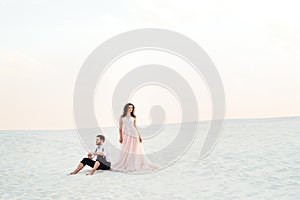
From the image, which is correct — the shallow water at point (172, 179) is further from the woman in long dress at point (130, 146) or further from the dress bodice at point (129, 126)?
the dress bodice at point (129, 126)

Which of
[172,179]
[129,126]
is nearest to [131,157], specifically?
[129,126]

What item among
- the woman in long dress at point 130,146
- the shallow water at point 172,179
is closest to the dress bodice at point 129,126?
the woman in long dress at point 130,146

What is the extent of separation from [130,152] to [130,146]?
201 millimetres

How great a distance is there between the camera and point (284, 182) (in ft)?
31.9

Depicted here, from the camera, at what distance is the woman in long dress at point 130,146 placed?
11.1 m

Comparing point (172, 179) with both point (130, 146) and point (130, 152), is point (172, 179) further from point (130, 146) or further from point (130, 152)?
point (130, 146)

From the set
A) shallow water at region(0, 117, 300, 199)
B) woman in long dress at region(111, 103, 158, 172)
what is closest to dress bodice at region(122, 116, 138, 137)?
woman in long dress at region(111, 103, 158, 172)

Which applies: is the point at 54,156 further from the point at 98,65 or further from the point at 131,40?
the point at 131,40

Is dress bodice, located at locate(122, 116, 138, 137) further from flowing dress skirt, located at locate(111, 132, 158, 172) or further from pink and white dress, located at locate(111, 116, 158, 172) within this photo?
flowing dress skirt, located at locate(111, 132, 158, 172)

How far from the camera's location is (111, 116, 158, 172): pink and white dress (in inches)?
437

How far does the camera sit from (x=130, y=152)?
439 inches

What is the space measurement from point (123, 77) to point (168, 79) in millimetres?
2275

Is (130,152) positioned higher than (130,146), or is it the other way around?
(130,146)

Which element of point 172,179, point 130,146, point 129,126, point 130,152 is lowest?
point 172,179
